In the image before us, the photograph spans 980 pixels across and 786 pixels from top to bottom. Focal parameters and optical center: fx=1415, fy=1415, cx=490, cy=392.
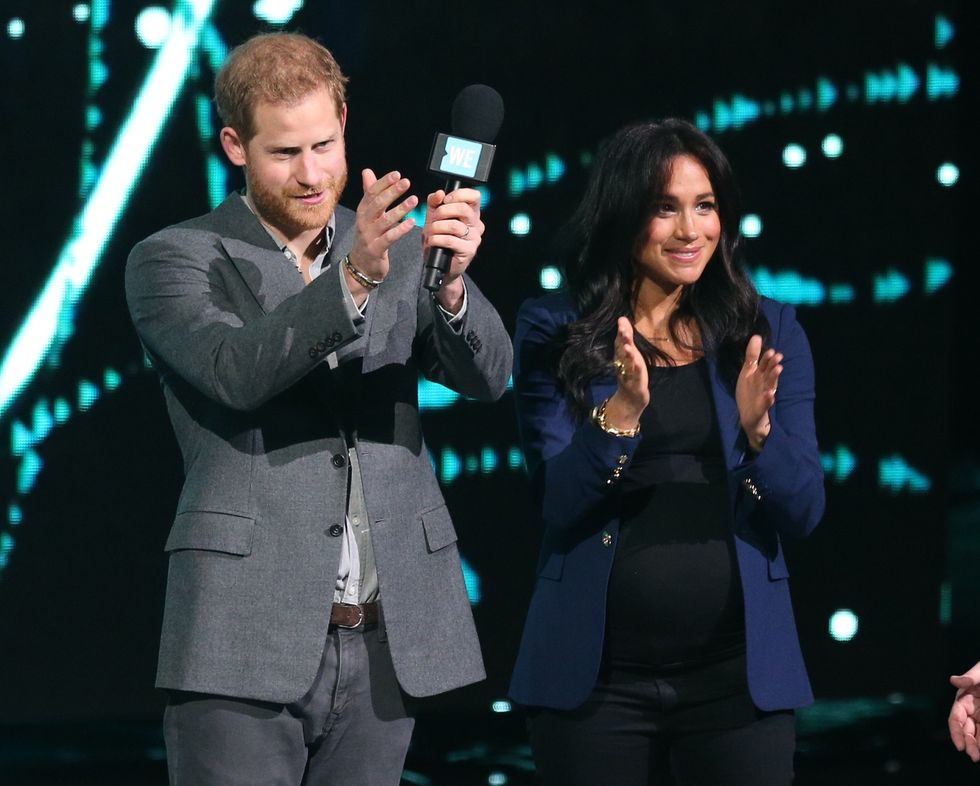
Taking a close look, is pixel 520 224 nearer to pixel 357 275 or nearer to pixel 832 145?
pixel 832 145

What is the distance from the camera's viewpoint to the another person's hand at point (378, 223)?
74.0 inches

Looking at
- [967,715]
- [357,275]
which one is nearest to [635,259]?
[357,275]

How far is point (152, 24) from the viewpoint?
3617 mm

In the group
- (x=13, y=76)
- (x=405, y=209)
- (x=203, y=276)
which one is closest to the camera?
(x=405, y=209)

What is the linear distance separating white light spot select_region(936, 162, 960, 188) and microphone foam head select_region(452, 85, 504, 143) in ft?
7.63

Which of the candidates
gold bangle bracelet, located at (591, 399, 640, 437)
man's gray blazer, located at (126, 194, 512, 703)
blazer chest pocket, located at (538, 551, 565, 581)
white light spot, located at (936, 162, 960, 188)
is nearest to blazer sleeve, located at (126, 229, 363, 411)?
man's gray blazer, located at (126, 194, 512, 703)

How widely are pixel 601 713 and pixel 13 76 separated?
2.36 meters

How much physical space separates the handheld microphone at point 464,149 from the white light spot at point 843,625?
2370mm

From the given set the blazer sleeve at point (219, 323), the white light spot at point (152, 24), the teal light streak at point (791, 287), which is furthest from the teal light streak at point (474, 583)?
the blazer sleeve at point (219, 323)

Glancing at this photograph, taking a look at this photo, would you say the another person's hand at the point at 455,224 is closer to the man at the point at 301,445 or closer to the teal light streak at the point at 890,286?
the man at the point at 301,445

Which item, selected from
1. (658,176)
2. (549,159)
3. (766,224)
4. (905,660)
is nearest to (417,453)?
(658,176)

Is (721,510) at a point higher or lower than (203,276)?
lower

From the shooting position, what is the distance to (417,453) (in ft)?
7.10

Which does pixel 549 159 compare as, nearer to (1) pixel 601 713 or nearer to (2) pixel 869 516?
(2) pixel 869 516
